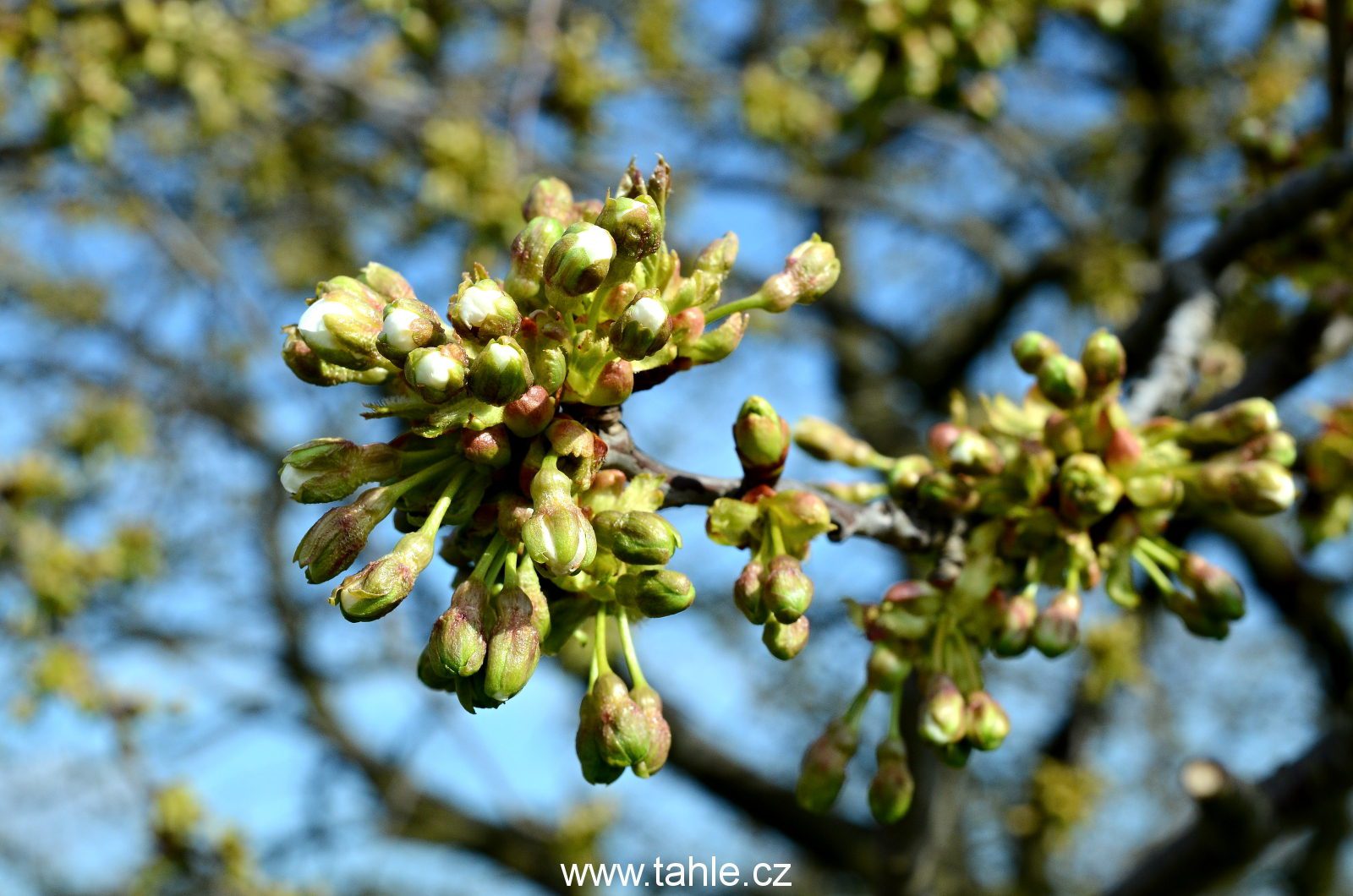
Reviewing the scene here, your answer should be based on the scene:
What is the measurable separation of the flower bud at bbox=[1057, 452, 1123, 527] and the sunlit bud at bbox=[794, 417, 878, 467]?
0.26 metres

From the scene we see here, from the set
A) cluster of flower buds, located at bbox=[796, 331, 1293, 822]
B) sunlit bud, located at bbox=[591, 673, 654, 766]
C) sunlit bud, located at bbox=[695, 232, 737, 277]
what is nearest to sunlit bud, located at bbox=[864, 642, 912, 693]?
cluster of flower buds, located at bbox=[796, 331, 1293, 822]

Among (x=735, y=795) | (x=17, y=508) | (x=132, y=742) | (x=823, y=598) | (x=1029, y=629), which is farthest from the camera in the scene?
(x=735, y=795)

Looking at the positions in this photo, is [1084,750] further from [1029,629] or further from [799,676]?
[1029,629]

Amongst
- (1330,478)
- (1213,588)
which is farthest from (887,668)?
(1330,478)

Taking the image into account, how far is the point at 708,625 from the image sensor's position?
21.7ft

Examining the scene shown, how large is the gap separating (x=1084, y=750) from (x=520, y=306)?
5504 millimetres

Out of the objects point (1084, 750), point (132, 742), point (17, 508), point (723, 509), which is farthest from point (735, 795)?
point (723, 509)

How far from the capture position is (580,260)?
92 centimetres

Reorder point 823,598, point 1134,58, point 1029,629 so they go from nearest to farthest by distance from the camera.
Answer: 1. point 1029,629
2. point 823,598
3. point 1134,58

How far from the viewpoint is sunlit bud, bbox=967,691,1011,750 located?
1225mm

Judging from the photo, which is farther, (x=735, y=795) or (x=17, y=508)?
(x=735, y=795)

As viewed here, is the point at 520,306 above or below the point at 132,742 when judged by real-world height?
above

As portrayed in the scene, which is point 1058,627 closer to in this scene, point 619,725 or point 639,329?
point 619,725

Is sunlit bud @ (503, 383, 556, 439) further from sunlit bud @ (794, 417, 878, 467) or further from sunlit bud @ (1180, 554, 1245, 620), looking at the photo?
sunlit bud @ (1180, 554, 1245, 620)
